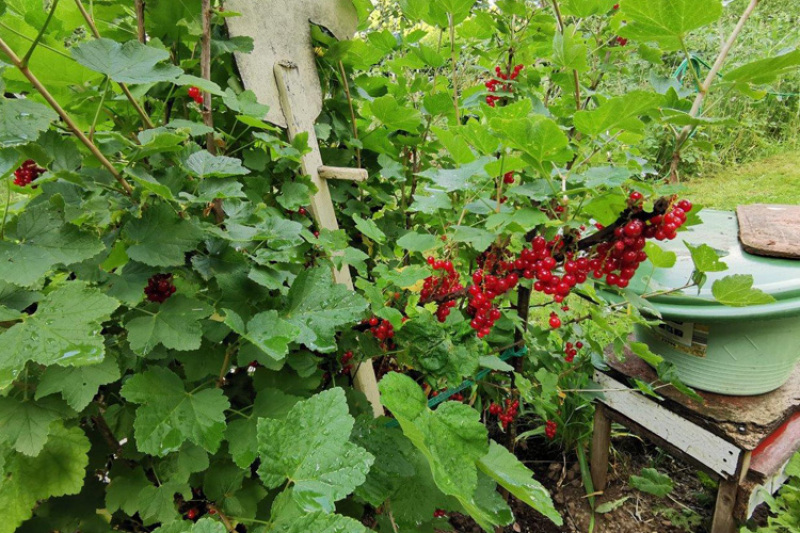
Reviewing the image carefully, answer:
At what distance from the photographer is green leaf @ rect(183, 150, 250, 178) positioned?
676 mm

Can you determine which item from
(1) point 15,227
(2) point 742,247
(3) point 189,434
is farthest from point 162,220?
(2) point 742,247

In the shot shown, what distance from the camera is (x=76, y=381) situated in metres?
0.59

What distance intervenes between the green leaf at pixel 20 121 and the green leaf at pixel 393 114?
2.33 ft

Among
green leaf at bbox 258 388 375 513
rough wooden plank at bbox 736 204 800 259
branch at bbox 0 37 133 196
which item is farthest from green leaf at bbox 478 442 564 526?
rough wooden plank at bbox 736 204 800 259

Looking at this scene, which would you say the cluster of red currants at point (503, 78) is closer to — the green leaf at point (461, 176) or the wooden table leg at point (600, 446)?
the green leaf at point (461, 176)

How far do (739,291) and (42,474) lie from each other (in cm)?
124

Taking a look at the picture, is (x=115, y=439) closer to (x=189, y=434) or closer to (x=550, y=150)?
(x=189, y=434)

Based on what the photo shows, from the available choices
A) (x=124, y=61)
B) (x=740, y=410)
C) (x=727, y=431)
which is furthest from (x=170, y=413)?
(x=740, y=410)

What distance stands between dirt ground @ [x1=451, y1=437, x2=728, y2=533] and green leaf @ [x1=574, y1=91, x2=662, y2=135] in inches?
51.1

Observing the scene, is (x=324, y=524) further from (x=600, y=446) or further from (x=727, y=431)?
(x=600, y=446)

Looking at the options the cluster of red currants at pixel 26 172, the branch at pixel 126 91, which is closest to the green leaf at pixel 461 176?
the branch at pixel 126 91

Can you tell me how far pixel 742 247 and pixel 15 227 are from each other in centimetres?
180

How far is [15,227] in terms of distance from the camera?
1.85 feet

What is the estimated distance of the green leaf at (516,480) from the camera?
1.99ft
